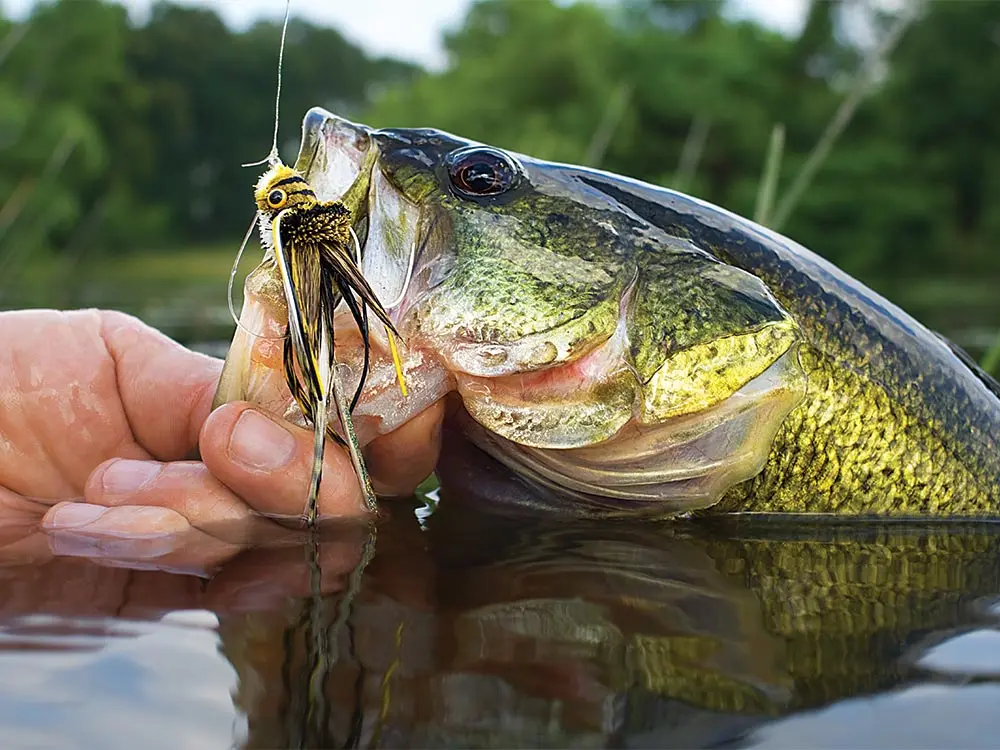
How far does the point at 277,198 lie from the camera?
1.82 m

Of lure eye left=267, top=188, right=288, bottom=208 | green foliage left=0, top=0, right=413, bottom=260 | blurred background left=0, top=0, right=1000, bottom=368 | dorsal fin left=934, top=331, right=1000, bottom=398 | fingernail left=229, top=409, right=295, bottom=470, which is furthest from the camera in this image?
blurred background left=0, top=0, right=1000, bottom=368

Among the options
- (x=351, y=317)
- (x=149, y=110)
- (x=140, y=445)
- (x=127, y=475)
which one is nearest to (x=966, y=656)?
(x=351, y=317)

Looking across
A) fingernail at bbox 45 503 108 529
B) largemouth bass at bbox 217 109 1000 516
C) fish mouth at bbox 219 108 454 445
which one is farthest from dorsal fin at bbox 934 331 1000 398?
fingernail at bbox 45 503 108 529

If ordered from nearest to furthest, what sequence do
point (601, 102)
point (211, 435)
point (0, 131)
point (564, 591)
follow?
point (564, 591) → point (211, 435) → point (0, 131) → point (601, 102)

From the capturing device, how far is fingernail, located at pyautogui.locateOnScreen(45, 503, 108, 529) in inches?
80.4

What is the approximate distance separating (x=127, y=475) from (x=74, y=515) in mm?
130

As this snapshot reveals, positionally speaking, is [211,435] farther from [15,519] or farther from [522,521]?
[522,521]

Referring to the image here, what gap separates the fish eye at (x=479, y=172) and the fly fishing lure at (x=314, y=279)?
0.32 meters

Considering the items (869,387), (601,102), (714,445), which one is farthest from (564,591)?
(601,102)

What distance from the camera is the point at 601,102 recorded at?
119ft

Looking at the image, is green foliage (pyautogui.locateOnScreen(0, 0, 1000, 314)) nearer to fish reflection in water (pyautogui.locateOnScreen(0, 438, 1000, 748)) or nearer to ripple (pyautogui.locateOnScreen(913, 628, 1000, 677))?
fish reflection in water (pyautogui.locateOnScreen(0, 438, 1000, 748))

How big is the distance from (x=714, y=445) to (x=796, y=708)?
0.92m

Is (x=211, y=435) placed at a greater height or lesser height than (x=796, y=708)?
greater

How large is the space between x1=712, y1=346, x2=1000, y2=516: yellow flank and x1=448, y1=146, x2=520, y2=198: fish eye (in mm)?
816
